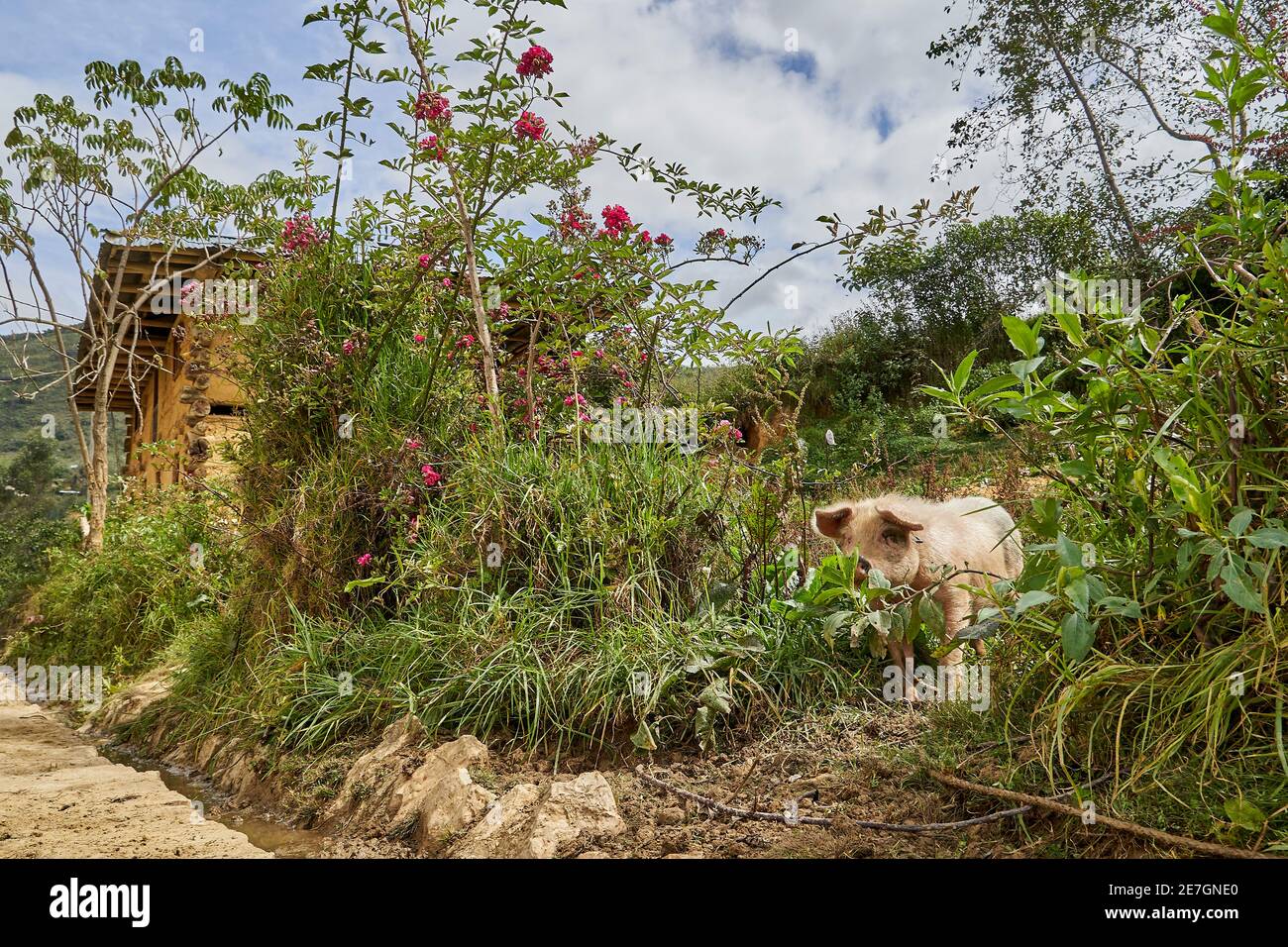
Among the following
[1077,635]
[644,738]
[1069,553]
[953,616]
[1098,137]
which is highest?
[1098,137]

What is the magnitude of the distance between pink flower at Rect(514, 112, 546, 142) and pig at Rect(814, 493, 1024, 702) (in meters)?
2.84

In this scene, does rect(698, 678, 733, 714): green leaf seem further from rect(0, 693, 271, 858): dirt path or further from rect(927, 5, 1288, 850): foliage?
Answer: rect(0, 693, 271, 858): dirt path

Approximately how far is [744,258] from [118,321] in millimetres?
13685

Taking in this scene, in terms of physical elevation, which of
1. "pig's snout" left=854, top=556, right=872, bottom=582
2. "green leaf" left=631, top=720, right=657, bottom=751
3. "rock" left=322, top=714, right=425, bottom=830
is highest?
"pig's snout" left=854, top=556, right=872, bottom=582

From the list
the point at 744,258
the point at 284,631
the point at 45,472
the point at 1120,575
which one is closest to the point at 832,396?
the point at 744,258

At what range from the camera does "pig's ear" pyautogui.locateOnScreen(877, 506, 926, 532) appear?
3490 millimetres

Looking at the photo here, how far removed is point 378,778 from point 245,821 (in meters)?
0.76

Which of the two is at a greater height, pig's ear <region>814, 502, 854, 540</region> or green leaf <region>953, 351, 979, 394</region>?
green leaf <region>953, 351, 979, 394</region>

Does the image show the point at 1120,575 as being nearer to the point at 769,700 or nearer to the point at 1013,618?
the point at 1013,618

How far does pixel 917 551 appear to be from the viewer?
3.67 metres

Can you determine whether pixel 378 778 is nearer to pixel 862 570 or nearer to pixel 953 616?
pixel 862 570

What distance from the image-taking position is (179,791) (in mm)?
4422

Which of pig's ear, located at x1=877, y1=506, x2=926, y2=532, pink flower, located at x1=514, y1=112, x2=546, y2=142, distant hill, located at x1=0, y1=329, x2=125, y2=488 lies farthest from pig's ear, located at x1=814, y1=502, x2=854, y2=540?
distant hill, located at x1=0, y1=329, x2=125, y2=488

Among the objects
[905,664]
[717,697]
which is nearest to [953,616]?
[905,664]
